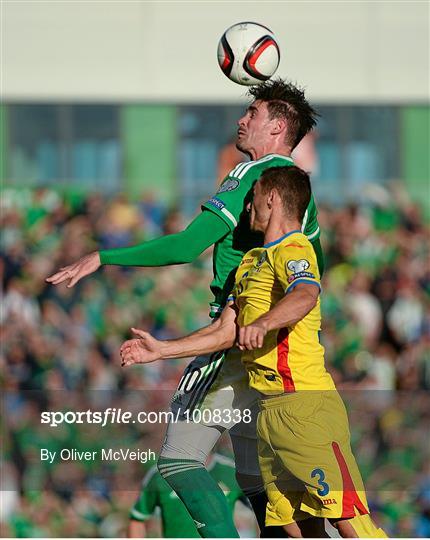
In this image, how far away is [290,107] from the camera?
5.11m

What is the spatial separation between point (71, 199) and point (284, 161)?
579cm

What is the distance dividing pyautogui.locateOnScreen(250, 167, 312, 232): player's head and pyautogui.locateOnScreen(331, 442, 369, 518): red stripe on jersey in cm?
92

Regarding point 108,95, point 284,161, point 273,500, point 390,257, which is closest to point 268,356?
point 273,500

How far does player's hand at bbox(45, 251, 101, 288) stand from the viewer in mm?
4555

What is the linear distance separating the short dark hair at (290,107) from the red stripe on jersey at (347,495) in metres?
1.48

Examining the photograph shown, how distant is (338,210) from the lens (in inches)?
413

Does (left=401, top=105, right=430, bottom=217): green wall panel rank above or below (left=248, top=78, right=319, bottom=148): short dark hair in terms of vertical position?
below

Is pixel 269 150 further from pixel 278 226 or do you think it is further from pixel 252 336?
pixel 252 336

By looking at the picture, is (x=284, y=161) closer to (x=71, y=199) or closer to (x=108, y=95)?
(x=71, y=199)

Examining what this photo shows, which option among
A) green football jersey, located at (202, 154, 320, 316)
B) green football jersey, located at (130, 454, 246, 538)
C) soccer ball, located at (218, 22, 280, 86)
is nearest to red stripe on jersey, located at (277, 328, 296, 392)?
green football jersey, located at (202, 154, 320, 316)

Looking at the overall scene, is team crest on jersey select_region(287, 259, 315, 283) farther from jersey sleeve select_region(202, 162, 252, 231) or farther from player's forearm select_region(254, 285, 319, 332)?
jersey sleeve select_region(202, 162, 252, 231)

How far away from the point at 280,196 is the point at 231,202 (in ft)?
0.98

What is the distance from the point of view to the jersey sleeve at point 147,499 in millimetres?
6516

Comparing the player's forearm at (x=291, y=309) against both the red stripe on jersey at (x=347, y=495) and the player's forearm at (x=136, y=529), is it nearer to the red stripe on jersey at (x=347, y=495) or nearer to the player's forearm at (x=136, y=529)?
the red stripe on jersey at (x=347, y=495)
